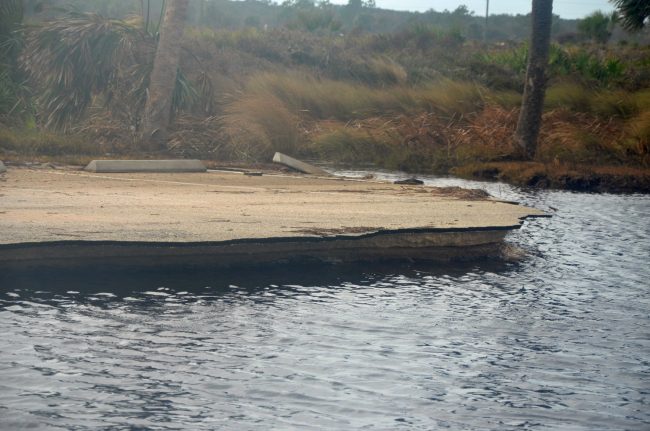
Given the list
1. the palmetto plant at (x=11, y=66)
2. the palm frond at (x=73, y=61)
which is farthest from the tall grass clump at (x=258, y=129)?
the palmetto plant at (x=11, y=66)

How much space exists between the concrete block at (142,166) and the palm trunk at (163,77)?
3.38 meters

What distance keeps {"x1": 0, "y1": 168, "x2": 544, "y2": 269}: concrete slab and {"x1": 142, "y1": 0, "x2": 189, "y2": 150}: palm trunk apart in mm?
5156

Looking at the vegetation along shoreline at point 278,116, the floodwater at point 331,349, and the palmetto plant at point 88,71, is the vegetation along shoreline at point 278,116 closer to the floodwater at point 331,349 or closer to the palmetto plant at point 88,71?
the palmetto plant at point 88,71

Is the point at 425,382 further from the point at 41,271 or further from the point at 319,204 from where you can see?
the point at 319,204

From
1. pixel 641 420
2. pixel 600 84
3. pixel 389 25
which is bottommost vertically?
pixel 641 420

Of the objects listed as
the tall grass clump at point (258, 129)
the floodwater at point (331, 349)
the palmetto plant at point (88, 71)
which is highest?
the palmetto plant at point (88, 71)

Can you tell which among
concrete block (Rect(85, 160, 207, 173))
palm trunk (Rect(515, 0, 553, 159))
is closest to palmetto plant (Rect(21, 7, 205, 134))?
concrete block (Rect(85, 160, 207, 173))

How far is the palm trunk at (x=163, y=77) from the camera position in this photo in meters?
17.3

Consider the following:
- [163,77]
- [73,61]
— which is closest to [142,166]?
[163,77]

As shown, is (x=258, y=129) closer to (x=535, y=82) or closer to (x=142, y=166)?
(x=142, y=166)

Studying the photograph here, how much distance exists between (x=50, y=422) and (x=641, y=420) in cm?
289

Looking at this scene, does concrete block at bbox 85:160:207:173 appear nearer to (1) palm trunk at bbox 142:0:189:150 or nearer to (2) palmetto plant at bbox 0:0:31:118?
(1) palm trunk at bbox 142:0:189:150

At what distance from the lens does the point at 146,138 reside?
17406 mm

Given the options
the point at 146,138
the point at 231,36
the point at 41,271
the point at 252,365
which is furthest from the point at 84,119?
the point at 231,36
